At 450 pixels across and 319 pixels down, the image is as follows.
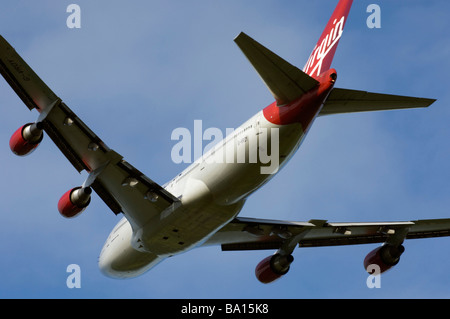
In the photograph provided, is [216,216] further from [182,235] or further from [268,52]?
[268,52]

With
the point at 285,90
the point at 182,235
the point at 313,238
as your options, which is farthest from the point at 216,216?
the point at 313,238

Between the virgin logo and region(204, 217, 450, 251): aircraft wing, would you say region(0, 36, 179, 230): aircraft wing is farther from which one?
the virgin logo

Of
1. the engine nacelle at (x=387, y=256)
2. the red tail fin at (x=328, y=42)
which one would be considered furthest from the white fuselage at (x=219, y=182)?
the engine nacelle at (x=387, y=256)

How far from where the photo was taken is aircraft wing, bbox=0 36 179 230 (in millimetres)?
28609

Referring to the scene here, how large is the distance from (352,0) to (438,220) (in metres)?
11.4

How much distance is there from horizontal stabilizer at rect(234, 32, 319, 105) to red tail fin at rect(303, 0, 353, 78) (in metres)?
2.65

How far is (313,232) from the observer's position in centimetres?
3709

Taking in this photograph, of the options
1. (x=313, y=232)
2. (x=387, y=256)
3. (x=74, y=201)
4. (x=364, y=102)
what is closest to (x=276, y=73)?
(x=364, y=102)

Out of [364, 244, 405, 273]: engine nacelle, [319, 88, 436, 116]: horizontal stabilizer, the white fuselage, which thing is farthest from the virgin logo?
[364, 244, 405, 273]: engine nacelle

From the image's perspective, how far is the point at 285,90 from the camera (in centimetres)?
2767

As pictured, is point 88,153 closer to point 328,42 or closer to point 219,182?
point 219,182

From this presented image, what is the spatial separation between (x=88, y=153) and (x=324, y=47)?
1051cm

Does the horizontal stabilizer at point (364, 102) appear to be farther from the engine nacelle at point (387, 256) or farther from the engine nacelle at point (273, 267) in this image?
the engine nacelle at point (273, 267)
